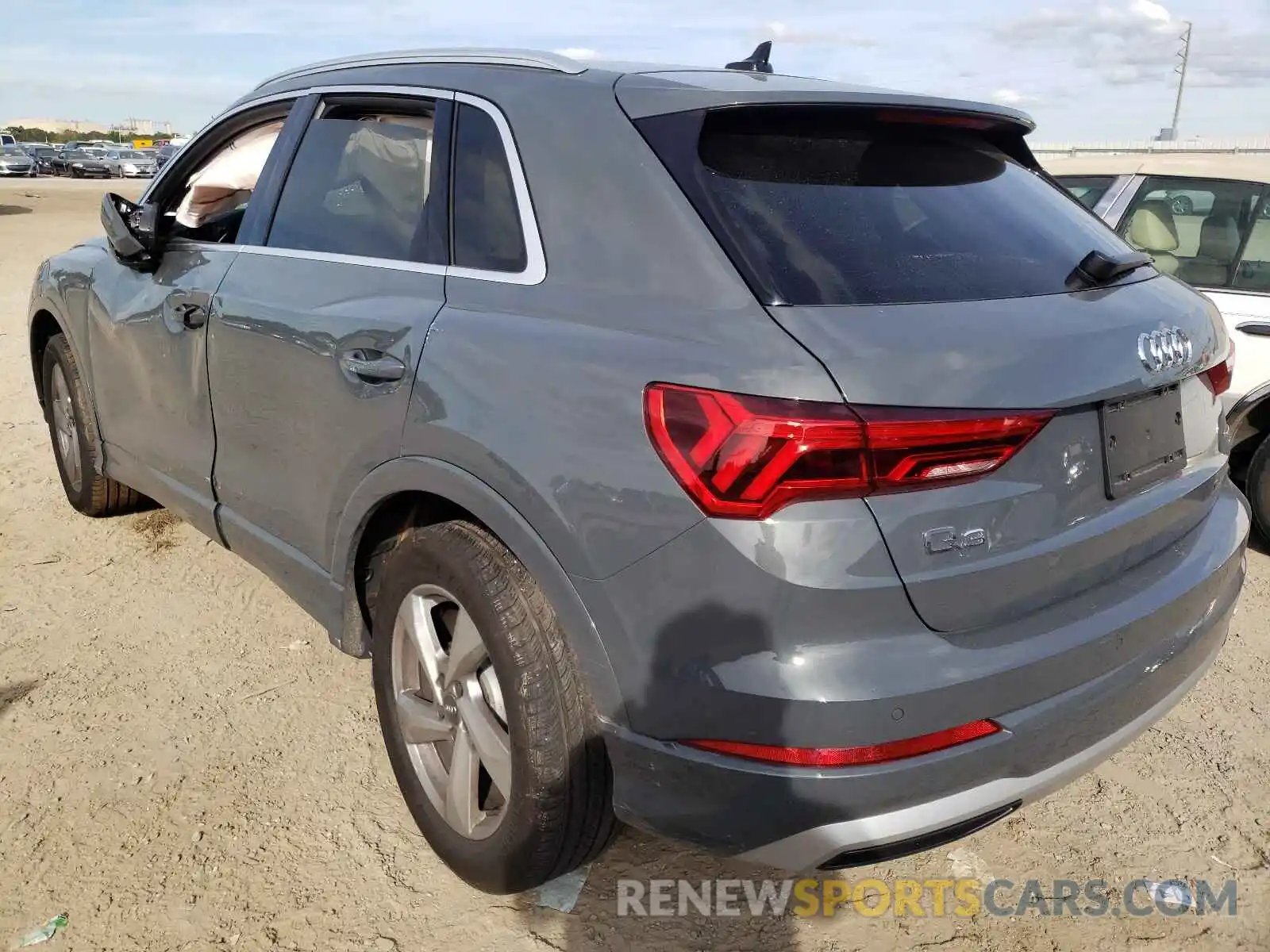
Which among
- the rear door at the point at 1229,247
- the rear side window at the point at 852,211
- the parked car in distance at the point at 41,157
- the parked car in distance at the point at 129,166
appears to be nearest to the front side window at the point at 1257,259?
the rear door at the point at 1229,247

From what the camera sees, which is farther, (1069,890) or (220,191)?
(220,191)

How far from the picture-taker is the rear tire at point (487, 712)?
6.75 feet

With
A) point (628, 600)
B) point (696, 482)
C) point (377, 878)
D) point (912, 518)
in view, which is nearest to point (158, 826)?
point (377, 878)

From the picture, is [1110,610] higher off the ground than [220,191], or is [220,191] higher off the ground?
[220,191]

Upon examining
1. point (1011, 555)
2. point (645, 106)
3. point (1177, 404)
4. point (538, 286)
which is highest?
point (645, 106)

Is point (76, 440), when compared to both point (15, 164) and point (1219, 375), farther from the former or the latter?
point (15, 164)

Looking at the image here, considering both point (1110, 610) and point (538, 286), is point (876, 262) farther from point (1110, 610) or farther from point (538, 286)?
point (1110, 610)

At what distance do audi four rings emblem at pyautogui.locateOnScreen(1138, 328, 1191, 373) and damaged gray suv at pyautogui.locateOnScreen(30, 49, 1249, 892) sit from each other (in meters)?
0.01

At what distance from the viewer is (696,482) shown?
5.74ft

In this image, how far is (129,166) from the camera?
49250mm

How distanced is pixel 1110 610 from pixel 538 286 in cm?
134

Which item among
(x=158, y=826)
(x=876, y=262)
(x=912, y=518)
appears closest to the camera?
(x=912, y=518)

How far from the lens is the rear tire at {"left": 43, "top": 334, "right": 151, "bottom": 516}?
14.1 feet

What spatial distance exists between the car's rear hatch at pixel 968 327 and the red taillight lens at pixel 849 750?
20 centimetres
